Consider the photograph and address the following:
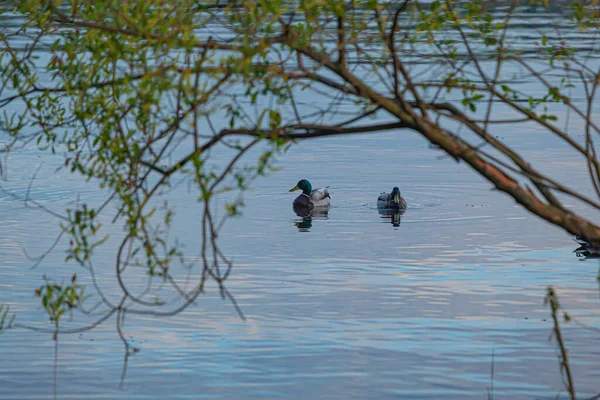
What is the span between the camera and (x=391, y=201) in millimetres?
17625

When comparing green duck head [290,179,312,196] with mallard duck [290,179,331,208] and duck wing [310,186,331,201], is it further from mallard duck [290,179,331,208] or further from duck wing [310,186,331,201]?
duck wing [310,186,331,201]

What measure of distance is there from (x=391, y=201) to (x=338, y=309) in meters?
5.96

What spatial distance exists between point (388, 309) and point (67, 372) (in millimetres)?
3456

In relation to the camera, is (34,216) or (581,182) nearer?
(34,216)

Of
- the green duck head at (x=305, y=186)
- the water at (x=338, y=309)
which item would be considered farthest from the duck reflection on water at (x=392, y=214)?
the green duck head at (x=305, y=186)

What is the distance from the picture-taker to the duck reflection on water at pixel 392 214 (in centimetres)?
1694

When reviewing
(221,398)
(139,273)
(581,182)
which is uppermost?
(581,182)

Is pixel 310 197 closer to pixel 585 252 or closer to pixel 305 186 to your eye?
pixel 305 186

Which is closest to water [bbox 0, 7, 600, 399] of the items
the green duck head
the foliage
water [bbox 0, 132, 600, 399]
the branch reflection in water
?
water [bbox 0, 132, 600, 399]

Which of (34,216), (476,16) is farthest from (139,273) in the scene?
(476,16)

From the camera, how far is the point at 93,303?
1203 cm

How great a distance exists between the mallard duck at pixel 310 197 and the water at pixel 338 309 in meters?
0.25

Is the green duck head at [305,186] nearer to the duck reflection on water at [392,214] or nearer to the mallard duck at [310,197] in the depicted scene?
the mallard duck at [310,197]

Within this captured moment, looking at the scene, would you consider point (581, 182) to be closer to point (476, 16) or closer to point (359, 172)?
point (359, 172)
